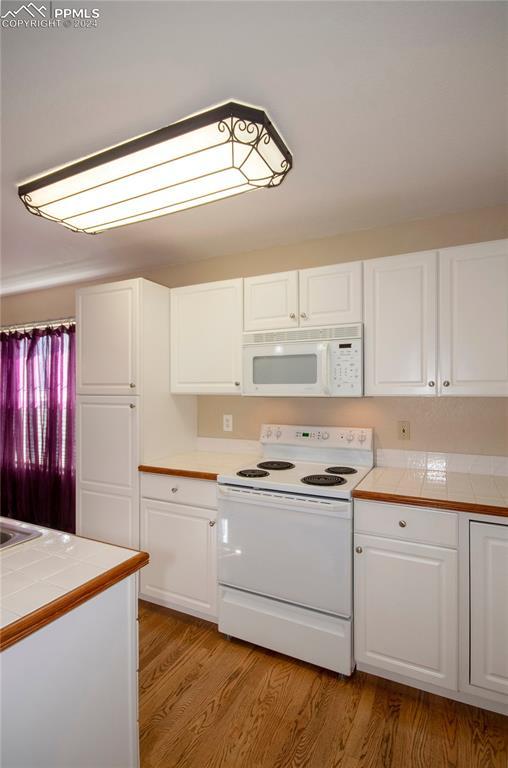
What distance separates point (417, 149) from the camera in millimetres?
1597

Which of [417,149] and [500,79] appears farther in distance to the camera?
[417,149]

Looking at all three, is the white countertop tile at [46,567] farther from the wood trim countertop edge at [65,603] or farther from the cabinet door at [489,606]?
the cabinet door at [489,606]

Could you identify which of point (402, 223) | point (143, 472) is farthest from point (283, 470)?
point (402, 223)

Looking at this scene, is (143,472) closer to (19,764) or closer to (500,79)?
Result: (19,764)

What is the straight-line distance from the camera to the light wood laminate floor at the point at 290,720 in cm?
150

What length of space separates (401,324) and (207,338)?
4.05 ft

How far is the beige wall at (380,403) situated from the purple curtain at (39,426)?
1354 millimetres

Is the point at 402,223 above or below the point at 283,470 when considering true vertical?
above

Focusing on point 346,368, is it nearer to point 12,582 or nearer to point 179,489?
point 179,489

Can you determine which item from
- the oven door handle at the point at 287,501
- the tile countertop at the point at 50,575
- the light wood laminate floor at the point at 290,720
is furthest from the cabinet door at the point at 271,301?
the light wood laminate floor at the point at 290,720

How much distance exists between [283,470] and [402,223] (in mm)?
1652

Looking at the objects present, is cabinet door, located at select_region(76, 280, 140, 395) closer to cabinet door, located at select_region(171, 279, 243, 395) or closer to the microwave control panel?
cabinet door, located at select_region(171, 279, 243, 395)

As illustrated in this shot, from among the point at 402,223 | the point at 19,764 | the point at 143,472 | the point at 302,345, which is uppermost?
the point at 402,223

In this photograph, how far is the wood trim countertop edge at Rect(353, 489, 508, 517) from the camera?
1.60 m
